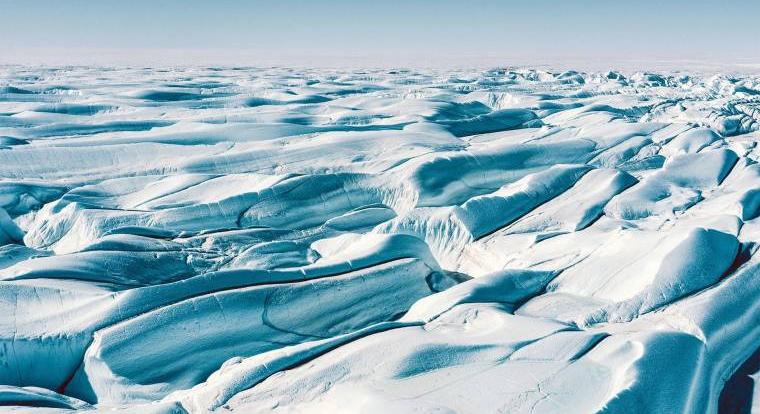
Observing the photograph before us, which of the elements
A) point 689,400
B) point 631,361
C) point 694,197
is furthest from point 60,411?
point 694,197

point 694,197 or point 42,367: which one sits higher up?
point 694,197

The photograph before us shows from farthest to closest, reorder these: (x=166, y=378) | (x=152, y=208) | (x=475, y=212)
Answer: (x=152, y=208) < (x=475, y=212) < (x=166, y=378)

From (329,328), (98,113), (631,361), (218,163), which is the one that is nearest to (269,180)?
(218,163)

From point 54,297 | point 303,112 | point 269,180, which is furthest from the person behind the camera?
point 303,112

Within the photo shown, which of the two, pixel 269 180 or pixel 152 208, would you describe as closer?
pixel 152 208

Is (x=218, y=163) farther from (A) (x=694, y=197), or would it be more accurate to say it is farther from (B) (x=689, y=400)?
(B) (x=689, y=400)

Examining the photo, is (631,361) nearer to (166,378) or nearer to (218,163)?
(166,378)
